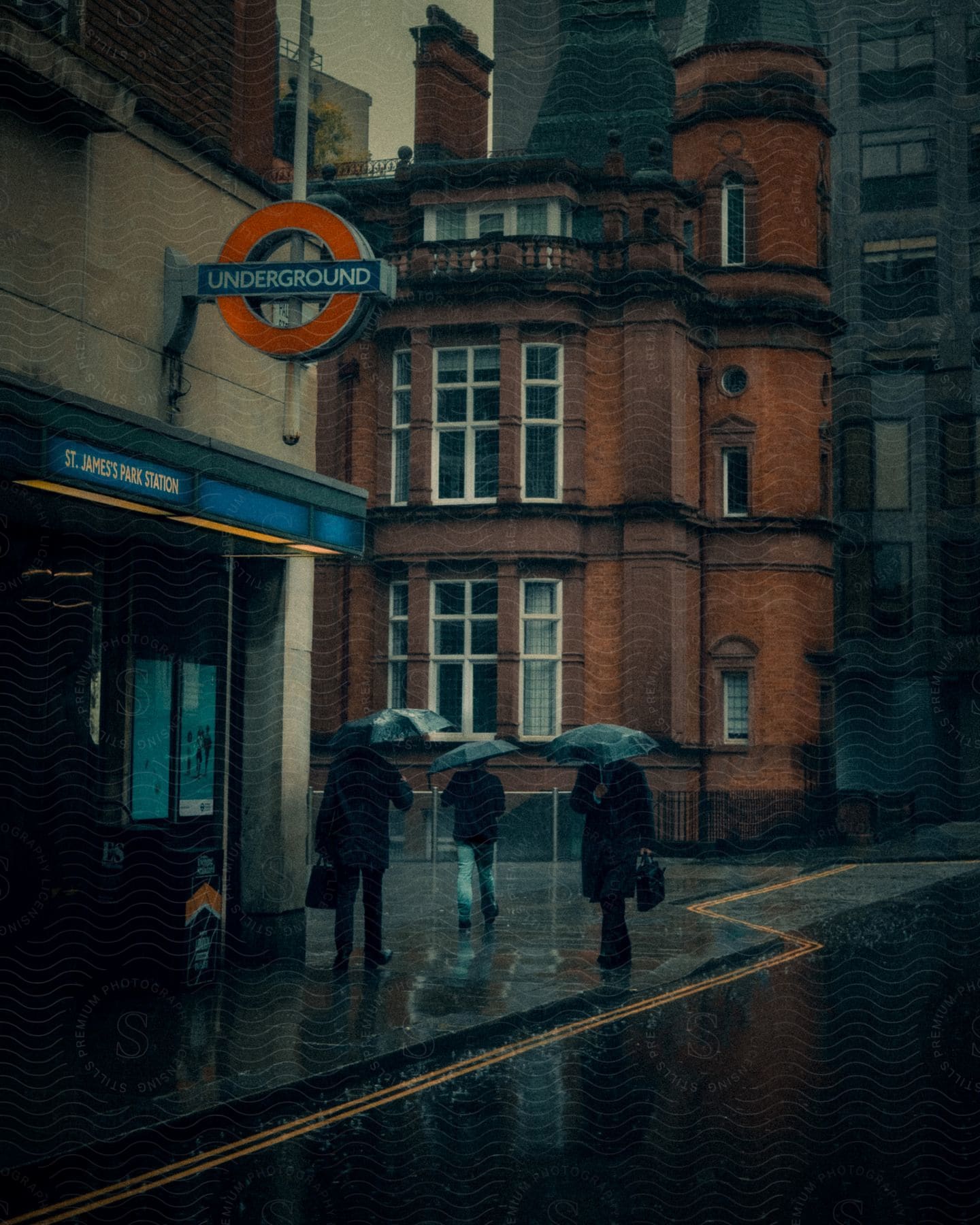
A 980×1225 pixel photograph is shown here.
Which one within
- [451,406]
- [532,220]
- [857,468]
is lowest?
[451,406]

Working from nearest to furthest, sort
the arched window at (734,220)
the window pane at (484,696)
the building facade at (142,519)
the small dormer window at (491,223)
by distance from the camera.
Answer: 1. the building facade at (142,519)
2. the window pane at (484,696)
3. the small dormer window at (491,223)
4. the arched window at (734,220)

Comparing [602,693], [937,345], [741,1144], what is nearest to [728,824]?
[602,693]

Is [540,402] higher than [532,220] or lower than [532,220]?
lower

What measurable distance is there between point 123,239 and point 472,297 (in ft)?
51.5

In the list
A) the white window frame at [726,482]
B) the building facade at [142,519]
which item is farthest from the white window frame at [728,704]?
the building facade at [142,519]

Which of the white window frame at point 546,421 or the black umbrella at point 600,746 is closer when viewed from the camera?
the black umbrella at point 600,746

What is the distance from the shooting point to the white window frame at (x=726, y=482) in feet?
93.6

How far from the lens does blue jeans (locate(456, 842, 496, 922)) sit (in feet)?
49.3

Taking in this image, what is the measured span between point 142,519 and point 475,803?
17.0ft

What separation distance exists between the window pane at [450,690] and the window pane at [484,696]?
0.28 metres

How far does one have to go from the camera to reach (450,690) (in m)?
26.6

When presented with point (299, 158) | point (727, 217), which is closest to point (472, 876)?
point (299, 158)

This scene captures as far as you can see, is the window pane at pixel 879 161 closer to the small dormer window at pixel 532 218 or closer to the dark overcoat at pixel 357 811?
the small dormer window at pixel 532 218

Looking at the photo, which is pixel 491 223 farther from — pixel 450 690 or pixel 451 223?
pixel 450 690
